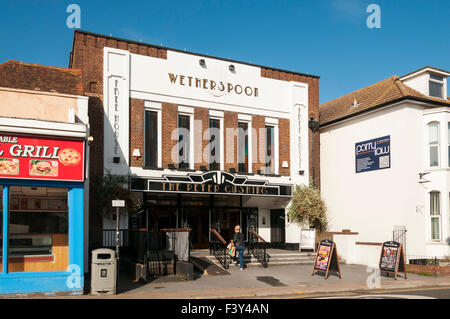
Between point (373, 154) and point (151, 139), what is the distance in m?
10.5

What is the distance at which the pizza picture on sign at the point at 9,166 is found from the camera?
496 inches

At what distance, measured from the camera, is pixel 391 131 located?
2120 cm

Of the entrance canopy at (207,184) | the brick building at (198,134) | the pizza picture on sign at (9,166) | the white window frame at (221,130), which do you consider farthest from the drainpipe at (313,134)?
the pizza picture on sign at (9,166)

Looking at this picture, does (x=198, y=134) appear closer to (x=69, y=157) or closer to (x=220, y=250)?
(x=220, y=250)

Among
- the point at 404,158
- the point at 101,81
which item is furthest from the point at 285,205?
the point at 101,81

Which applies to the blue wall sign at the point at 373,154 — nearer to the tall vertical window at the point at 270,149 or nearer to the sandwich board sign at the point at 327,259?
the tall vertical window at the point at 270,149

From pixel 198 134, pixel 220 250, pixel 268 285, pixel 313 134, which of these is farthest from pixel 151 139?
pixel 268 285

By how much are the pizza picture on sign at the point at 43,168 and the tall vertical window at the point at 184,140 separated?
335 inches

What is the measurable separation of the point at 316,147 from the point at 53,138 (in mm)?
14875

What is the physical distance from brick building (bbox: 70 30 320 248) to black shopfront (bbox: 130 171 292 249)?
0.05 metres

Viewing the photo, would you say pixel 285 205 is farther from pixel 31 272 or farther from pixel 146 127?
pixel 31 272

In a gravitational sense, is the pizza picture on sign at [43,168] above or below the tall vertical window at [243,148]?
below

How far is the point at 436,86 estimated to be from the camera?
2302cm

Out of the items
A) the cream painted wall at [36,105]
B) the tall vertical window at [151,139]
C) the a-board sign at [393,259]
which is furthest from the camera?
the tall vertical window at [151,139]
